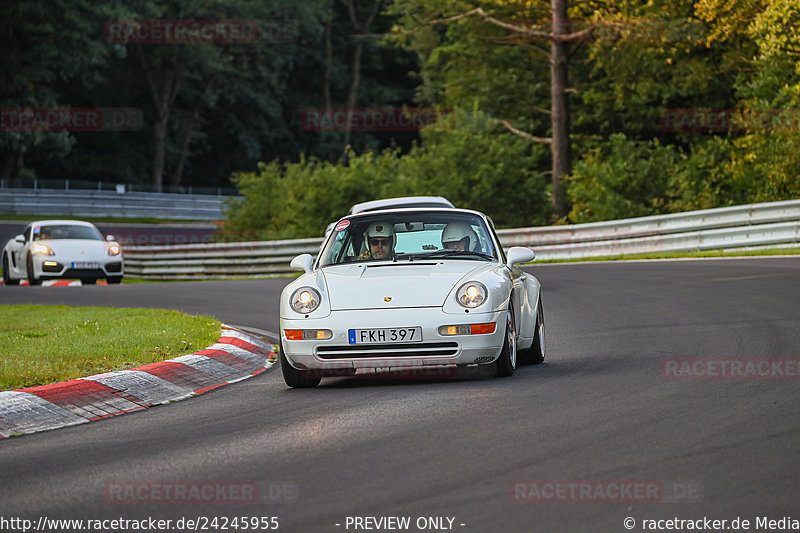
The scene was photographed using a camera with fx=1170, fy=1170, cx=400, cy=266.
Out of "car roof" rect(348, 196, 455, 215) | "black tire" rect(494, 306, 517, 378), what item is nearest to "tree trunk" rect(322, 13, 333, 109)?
"car roof" rect(348, 196, 455, 215)

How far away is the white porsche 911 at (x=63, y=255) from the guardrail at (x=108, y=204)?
90.1 ft

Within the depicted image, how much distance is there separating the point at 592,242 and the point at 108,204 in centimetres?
3640

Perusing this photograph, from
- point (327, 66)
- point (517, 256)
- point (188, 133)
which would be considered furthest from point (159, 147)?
point (517, 256)

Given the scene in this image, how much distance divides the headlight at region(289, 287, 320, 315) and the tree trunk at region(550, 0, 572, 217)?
2262cm

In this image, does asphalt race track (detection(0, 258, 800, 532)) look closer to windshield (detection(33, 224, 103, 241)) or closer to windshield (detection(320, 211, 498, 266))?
windshield (detection(320, 211, 498, 266))

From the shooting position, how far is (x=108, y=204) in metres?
56.8

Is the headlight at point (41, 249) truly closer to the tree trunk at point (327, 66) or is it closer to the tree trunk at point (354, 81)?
the tree trunk at point (354, 81)

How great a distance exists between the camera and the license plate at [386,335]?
28.0 feet

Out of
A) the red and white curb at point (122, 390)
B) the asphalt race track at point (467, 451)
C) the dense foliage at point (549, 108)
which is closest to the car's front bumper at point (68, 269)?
the dense foliage at point (549, 108)

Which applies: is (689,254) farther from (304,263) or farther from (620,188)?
(304,263)

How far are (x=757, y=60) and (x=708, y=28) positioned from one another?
78.6 inches

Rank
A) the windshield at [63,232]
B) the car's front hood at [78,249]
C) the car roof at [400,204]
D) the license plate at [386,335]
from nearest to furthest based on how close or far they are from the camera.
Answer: the license plate at [386,335] → the car roof at [400,204] → the car's front hood at [78,249] → the windshield at [63,232]

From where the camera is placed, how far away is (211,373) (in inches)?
388

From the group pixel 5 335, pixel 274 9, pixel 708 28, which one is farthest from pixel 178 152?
pixel 5 335
